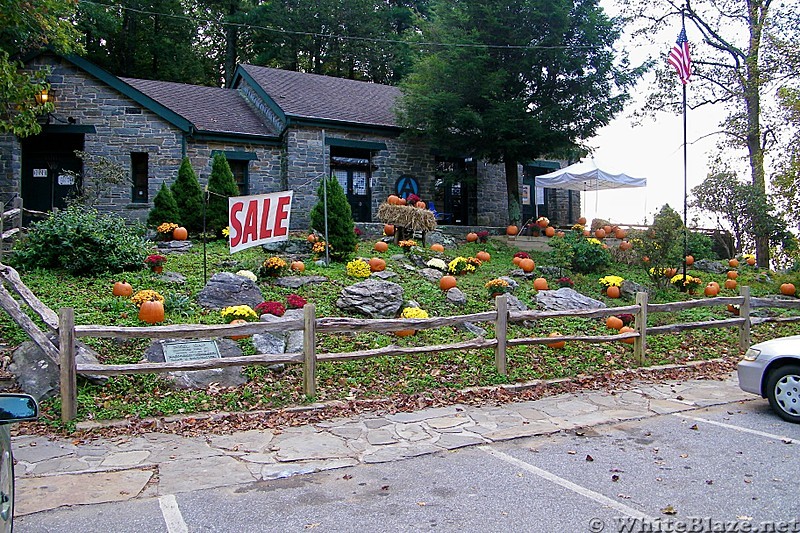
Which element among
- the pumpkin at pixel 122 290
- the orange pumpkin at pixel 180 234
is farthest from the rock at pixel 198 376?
the orange pumpkin at pixel 180 234

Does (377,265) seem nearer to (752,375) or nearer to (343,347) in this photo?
(343,347)

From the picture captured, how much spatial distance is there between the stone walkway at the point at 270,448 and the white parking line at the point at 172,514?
0.51 ft

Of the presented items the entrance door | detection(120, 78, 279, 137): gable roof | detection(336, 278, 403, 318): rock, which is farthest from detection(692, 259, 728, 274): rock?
the entrance door

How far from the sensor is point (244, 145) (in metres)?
19.7

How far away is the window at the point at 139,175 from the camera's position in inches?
732

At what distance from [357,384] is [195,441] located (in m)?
2.33

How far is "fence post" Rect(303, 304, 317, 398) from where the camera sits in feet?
23.9

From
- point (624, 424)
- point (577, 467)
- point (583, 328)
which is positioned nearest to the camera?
point (577, 467)

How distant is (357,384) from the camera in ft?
25.8

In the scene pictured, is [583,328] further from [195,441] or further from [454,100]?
[454,100]

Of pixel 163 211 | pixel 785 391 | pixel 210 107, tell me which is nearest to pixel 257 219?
pixel 163 211

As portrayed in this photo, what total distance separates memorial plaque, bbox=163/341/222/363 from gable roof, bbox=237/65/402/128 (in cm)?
1250

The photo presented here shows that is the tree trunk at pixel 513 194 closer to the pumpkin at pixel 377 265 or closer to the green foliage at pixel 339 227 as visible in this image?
the green foliage at pixel 339 227

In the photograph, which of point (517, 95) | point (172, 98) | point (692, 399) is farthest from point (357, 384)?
point (172, 98)
